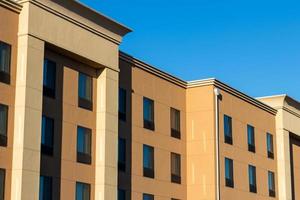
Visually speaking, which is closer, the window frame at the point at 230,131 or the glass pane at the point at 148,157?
the glass pane at the point at 148,157

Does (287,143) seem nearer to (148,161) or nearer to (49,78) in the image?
(148,161)

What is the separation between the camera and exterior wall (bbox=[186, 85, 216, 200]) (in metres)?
39.0

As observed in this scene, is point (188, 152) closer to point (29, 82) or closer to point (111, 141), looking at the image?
point (111, 141)

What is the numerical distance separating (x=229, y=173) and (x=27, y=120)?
1773 cm

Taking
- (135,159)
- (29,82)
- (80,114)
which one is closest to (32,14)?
(29,82)

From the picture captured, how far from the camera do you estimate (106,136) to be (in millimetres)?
31281

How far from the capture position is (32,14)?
27.7 m

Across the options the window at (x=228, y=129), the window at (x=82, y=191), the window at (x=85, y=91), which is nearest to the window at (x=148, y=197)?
the window at (x=82, y=191)

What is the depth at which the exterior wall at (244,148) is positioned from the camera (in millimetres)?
40969

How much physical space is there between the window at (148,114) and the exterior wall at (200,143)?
12.9ft

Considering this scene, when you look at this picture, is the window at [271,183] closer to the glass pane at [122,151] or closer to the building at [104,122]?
the building at [104,122]

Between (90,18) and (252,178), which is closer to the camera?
(90,18)

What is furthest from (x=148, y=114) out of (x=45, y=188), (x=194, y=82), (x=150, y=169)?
(x=45, y=188)

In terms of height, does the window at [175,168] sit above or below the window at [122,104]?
below
